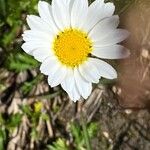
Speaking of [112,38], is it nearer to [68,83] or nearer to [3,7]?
[68,83]

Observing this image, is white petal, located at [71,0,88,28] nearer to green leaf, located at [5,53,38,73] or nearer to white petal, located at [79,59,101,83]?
white petal, located at [79,59,101,83]

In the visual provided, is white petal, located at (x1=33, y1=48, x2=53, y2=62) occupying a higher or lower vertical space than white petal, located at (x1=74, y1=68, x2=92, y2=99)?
higher

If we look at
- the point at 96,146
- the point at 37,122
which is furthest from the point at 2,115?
the point at 96,146

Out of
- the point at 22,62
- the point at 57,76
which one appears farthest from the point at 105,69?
the point at 22,62

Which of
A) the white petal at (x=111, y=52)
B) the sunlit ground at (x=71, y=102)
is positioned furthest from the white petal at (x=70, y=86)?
the sunlit ground at (x=71, y=102)

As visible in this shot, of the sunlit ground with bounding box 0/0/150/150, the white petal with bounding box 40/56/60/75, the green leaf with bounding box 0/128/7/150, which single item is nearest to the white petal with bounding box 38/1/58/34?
the white petal with bounding box 40/56/60/75
